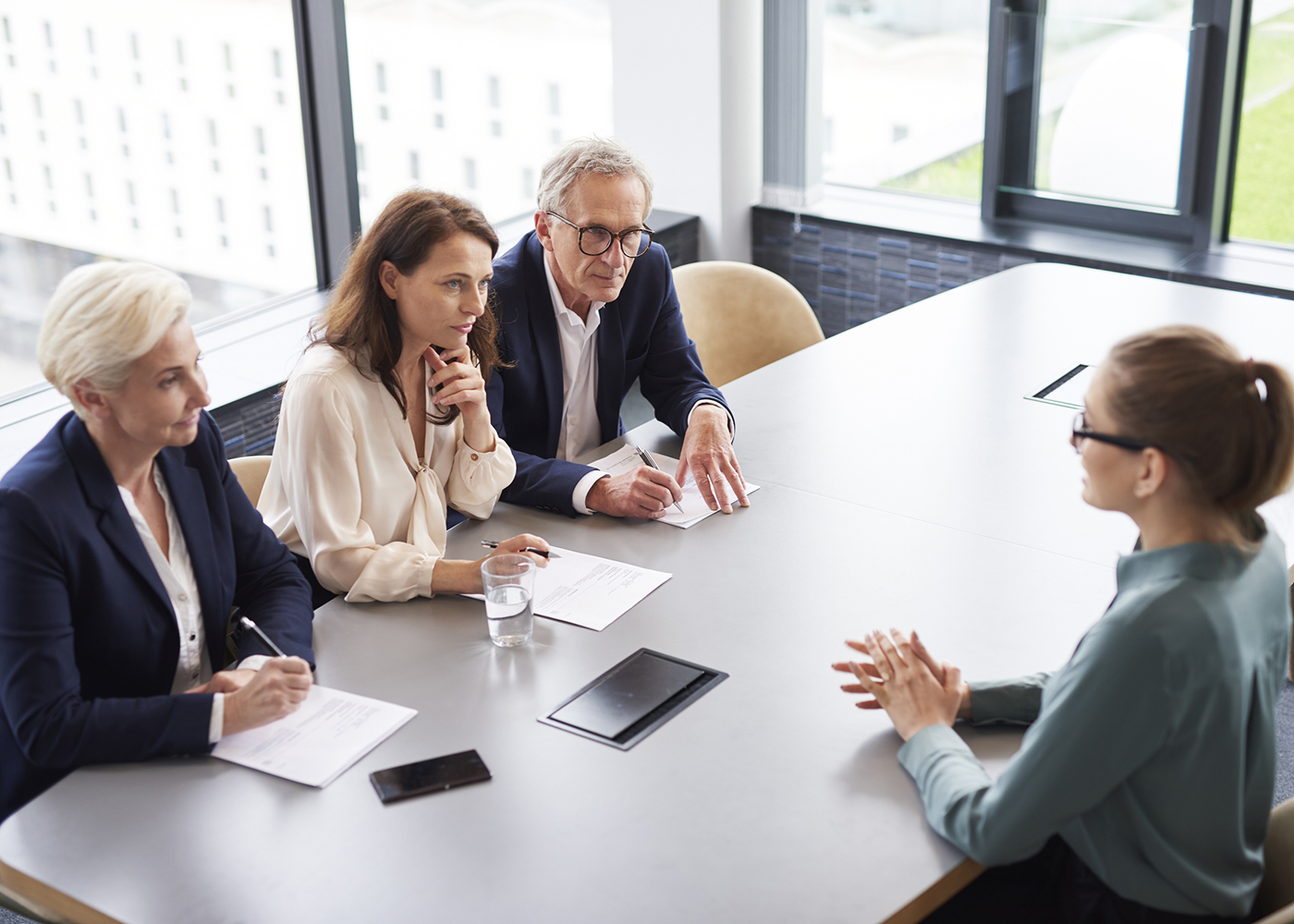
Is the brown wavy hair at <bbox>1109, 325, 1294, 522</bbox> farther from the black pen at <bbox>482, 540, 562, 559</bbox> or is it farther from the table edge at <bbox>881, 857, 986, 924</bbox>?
the black pen at <bbox>482, 540, 562, 559</bbox>

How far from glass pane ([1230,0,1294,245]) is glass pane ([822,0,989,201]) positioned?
2.88 ft

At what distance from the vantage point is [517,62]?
4977 mm

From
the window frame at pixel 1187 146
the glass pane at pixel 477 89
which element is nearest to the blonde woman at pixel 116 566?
the glass pane at pixel 477 89

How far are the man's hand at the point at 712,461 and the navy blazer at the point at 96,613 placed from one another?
0.75 meters

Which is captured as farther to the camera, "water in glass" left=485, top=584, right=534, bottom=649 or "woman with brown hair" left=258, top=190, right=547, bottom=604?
"woman with brown hair" left=258, top=190, right=547, bottom=604

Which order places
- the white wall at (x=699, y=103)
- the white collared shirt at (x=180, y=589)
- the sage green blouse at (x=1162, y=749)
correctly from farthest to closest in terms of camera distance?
the white wall at (x=699, y=103) < the white collared shirt at (x=180, y=589) < the sage green blouse at (x=1162, y=749)

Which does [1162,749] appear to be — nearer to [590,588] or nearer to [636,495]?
[590,588]

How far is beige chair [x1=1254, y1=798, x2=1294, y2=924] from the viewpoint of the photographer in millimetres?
1392

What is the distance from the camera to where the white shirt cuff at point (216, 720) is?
1466mm

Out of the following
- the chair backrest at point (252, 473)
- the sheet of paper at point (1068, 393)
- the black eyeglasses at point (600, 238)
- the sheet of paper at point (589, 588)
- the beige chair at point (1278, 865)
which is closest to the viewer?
the beige chair at point (1278, 865)

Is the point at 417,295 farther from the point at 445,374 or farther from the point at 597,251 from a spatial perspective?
the point at 597,251

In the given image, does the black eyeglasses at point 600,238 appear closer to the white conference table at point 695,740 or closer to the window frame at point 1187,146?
the white conference table at point 695,740

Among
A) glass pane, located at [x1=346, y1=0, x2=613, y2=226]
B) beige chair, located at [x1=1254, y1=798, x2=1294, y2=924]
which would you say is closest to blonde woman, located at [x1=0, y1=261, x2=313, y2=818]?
beige chair, located at [x1=1254, y1=798, x2=1294, y2=924]

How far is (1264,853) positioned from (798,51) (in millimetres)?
3632
